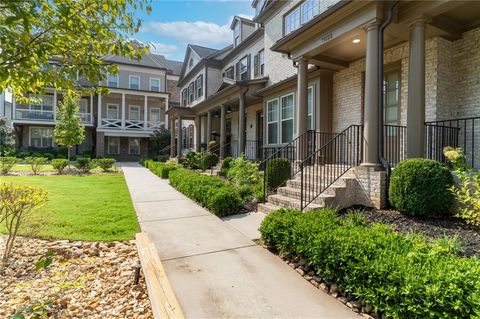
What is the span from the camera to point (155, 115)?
3266 centimetres

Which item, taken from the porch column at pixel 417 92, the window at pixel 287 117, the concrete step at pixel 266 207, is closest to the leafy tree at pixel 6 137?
the window at pixel 287 117

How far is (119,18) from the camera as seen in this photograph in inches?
133

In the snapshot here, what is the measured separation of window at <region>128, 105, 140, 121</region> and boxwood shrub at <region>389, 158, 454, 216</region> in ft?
100

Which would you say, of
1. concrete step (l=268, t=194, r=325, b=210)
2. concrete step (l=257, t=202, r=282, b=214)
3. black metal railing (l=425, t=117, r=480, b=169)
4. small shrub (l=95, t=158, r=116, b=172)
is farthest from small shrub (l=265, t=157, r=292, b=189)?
small shrub (l=95, t=158, r=116, b=172)

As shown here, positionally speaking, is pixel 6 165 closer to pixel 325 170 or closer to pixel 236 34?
pixel 236 34

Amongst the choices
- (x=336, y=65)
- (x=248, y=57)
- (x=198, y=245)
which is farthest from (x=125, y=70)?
(x=198, y=245)

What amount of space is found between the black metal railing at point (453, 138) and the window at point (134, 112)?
98.1ft

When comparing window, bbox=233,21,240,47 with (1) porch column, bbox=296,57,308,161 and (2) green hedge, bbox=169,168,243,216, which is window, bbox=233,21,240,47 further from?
(2) green hedge, bbox=169,168,243,216

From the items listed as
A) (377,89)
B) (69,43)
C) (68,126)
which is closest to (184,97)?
(68,126)

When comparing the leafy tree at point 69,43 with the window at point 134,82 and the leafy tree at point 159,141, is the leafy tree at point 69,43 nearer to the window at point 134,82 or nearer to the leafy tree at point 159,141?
the leafy tree at point 159,141

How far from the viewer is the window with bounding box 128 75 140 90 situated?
31.3 meters

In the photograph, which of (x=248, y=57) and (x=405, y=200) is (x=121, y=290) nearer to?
(x=405, y=200)

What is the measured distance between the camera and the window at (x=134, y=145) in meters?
31.0

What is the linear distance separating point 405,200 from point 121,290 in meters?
5.05
